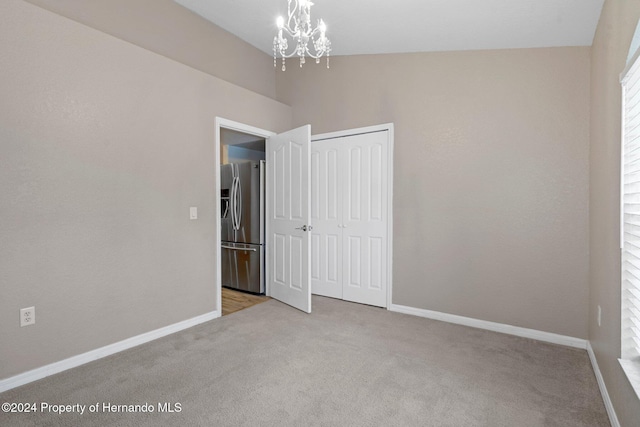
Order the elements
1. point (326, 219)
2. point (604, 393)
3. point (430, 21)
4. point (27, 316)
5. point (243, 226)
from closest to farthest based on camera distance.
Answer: point (604, 393)
point (27, 316)
point (430, 21)
point (326, 219)
point (243, 226)

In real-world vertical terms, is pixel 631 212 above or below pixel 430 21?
below

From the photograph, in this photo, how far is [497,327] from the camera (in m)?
3.17

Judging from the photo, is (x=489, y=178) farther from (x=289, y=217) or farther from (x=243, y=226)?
(x=243, y=226)

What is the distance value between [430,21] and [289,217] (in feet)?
7.89

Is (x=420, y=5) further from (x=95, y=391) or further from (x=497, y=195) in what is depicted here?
(x=95, y=391)

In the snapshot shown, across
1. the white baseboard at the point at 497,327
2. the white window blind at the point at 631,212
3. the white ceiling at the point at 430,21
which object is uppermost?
the white ceiling at the point at 430,21

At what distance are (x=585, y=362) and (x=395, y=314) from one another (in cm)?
163

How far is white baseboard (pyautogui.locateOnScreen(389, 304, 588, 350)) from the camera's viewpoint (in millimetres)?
2859

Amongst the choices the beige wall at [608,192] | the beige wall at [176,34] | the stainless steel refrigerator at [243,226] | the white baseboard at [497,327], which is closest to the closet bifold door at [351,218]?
the white baseboard at [497,327]

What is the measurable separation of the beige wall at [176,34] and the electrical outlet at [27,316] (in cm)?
225

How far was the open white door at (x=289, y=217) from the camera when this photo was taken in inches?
143

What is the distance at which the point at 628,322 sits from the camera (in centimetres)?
162

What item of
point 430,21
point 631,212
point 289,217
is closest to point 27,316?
point 289,217

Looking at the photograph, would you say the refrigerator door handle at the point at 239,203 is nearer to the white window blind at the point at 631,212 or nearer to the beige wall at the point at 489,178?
the beige wall at the point at 489,178
